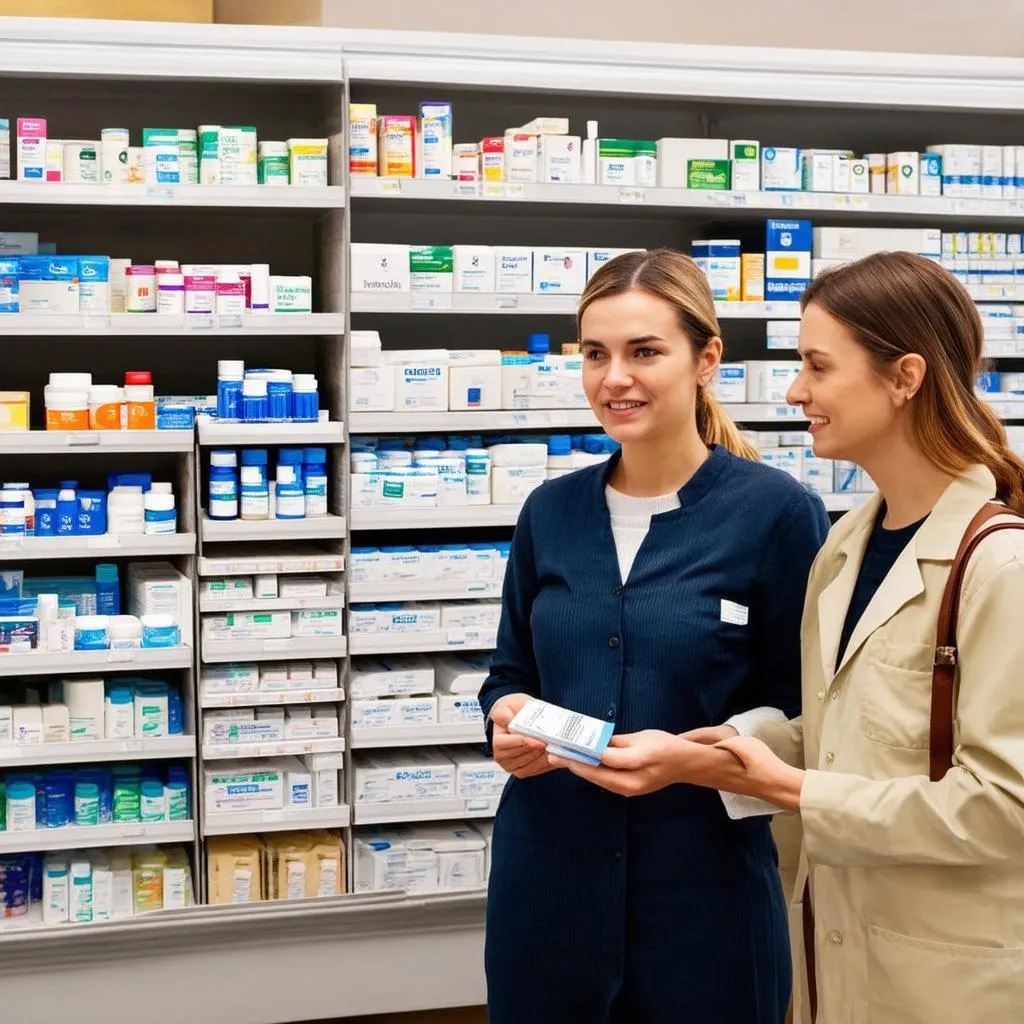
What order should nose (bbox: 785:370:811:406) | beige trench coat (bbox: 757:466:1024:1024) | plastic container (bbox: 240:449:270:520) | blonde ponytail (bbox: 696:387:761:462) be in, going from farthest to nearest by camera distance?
plastic container (bbox: 240:449:270:520) → blonde ponytail (bbox: 696:387:761:462) → nose (bbox: 785:370:811:406) → beige trench coat (bbox: 757:466:1024:1024)

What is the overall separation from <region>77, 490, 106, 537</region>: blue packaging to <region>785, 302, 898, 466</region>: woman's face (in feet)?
8.14

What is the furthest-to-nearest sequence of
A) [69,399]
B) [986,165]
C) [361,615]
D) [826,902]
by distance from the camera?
[986,165] < [361,615] < [69,399] < [826,902]

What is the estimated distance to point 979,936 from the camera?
1655mm

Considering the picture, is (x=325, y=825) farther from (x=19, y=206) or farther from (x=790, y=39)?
(x=790, y=39)

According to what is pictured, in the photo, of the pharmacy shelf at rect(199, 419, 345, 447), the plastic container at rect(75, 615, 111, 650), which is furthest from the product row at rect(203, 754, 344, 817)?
the pharmacy shelf at rect(199, 419, 345, 447)

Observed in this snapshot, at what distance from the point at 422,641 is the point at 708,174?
1.64 m

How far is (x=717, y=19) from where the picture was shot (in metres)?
5.02

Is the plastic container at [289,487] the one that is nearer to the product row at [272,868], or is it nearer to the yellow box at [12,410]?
the yellow box at [12,410]

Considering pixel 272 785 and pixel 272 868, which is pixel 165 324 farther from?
pixel 272 868

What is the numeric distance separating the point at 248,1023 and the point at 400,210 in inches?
98.2

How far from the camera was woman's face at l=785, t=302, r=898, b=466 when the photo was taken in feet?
5.80

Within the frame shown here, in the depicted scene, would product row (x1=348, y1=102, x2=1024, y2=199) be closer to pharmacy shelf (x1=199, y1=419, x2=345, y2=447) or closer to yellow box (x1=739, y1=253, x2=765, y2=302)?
yellow box (x1=739, y1=253, x2=765, y2=302)

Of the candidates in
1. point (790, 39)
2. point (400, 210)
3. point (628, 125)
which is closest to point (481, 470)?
point (400, 210)

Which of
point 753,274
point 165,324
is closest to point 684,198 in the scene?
point 753,274
